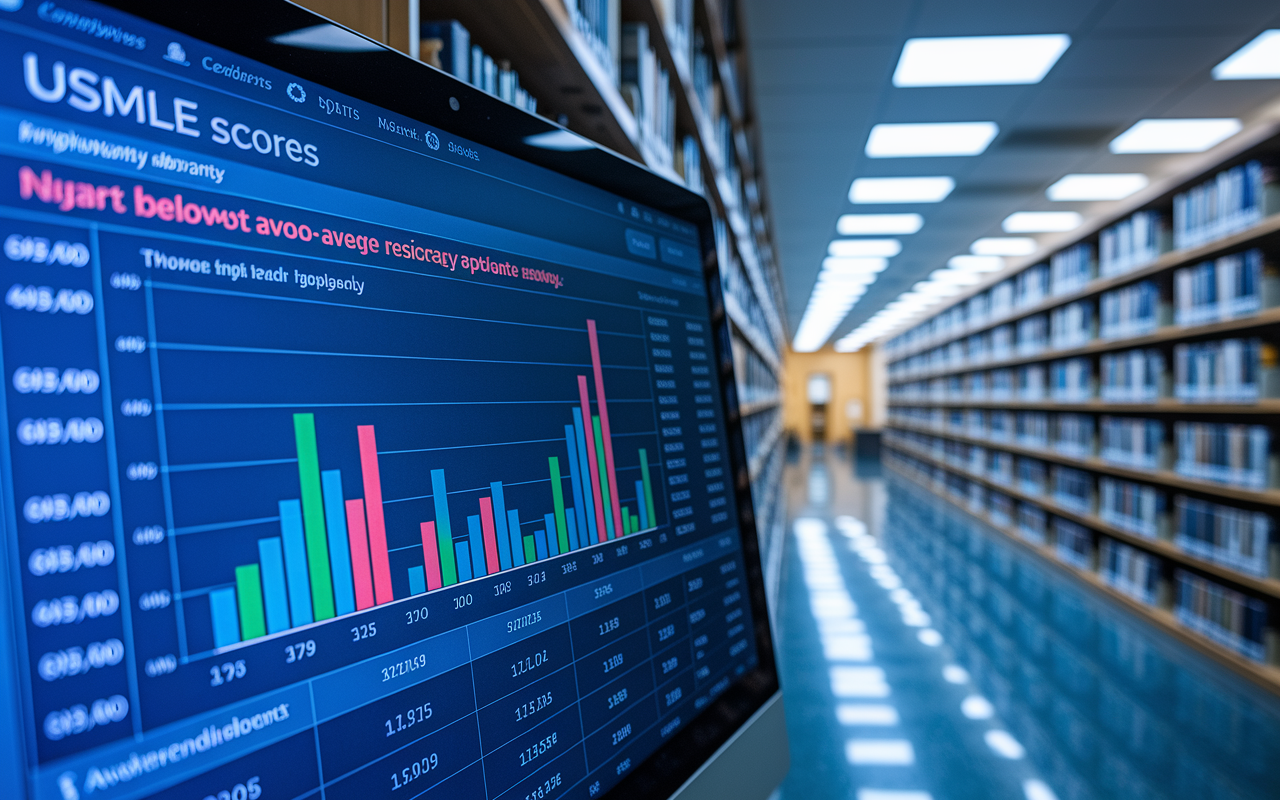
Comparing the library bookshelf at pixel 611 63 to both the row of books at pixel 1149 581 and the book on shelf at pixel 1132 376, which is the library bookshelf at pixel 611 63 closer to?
the row of books at pixel 1149 581

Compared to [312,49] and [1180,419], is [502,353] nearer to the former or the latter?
[312,49]

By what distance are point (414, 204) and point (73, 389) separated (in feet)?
0.63

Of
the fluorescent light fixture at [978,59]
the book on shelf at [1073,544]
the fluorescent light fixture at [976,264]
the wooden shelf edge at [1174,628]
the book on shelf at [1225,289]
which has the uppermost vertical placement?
the fluorescent light fixture at [978,59]

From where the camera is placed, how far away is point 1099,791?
2227mm

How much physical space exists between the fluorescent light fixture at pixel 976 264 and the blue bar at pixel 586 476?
7439 mm

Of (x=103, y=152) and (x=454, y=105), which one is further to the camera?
(x=454, y=105)

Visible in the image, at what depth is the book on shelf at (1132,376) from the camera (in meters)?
3.96

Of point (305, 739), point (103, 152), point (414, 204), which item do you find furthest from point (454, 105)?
point (305, 739)

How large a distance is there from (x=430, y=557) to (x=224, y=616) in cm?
10

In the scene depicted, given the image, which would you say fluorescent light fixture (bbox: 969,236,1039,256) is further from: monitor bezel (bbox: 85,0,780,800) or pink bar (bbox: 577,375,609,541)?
pink bar (bbox: 577,375,609,541)

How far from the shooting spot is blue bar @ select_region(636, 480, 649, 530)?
1.77 feet

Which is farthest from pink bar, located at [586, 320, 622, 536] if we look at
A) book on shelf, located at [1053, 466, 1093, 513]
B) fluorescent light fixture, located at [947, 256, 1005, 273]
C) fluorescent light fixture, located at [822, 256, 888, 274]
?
fluorescent light fixture, located at [947, 256, 1005, 273]

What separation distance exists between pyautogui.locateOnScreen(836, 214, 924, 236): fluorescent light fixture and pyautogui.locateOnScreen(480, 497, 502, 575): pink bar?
5.73 metres

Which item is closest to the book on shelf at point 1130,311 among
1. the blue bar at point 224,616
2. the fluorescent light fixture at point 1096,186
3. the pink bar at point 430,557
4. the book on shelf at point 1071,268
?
the book on shelf at point 1071,268
